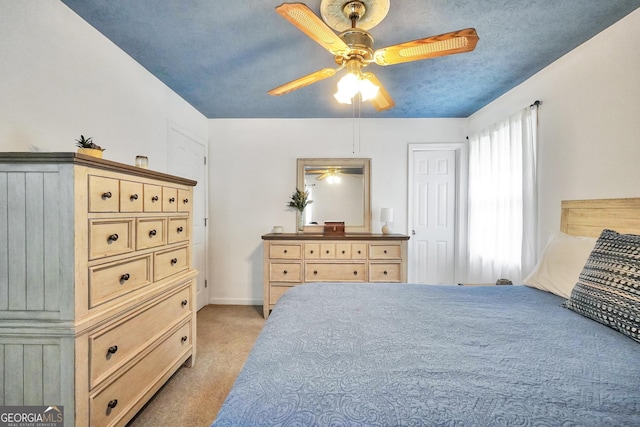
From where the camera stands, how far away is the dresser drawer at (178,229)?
1.91 meters

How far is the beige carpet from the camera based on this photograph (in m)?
1.68

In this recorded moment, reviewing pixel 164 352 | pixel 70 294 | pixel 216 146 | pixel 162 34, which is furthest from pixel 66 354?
pixel 216 146

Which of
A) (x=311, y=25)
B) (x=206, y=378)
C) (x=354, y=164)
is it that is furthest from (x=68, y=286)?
(x=354, y=164)

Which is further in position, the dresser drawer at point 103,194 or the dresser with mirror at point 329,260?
the dresser with mirror at point 329,260

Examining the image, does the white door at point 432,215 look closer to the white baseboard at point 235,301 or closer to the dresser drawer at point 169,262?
the white baseboard at point 235,301

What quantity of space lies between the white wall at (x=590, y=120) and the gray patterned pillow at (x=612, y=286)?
65 cm

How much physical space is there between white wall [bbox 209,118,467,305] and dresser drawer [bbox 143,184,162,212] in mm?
2000

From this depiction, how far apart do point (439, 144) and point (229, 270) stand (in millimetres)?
3420

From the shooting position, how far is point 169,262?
6.18 ft

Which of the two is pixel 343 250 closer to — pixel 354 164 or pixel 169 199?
pixel 354 164

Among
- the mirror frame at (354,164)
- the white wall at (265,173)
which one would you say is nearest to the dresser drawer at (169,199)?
the white wall at (265,173)

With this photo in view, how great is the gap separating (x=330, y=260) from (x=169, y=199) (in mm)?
1889

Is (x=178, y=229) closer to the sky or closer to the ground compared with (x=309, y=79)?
closer to the ground

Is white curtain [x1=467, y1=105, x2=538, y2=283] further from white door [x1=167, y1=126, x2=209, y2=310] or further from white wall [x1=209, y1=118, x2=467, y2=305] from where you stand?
white door [x1=167, y1=126, x2=209, y2=310]
